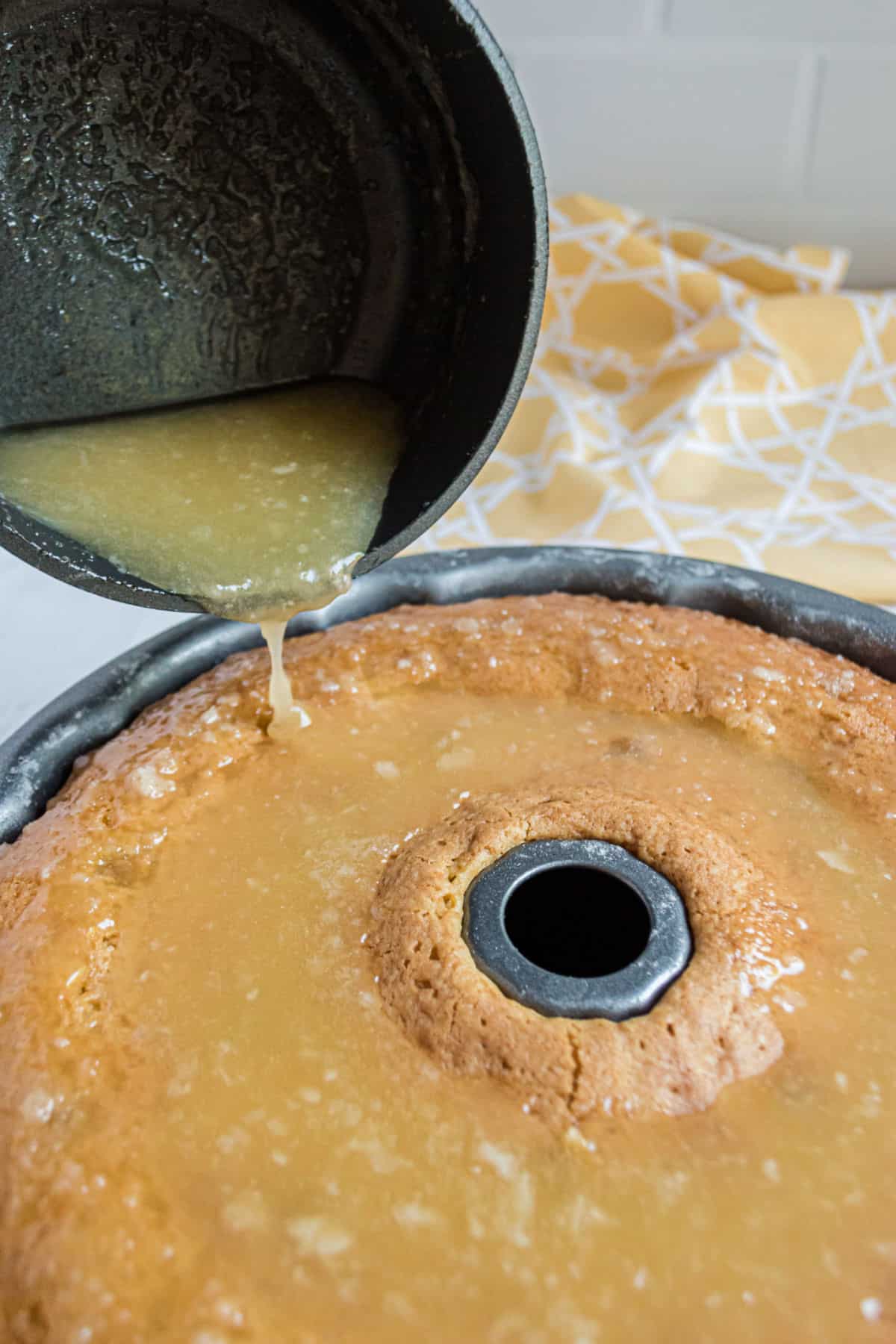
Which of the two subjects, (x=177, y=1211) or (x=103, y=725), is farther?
(x=103, y=725)

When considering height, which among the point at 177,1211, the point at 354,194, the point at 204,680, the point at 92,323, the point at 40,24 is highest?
the point at 40,24

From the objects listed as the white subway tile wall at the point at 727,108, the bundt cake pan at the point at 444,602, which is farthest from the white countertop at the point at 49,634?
the white subway tile wall at the point at 727,108

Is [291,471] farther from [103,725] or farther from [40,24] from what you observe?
[40,24]

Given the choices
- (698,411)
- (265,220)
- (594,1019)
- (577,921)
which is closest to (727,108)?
(698,411)

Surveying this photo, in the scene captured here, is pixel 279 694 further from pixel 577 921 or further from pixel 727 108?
pixel 727 108

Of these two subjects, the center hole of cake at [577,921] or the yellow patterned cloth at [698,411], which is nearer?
the center hole of cake at [577,921]

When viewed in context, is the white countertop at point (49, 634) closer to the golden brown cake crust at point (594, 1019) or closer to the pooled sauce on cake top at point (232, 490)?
the pooled sauce on cake top at point (232, 490)

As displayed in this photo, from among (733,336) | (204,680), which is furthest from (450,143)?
(733,336)
